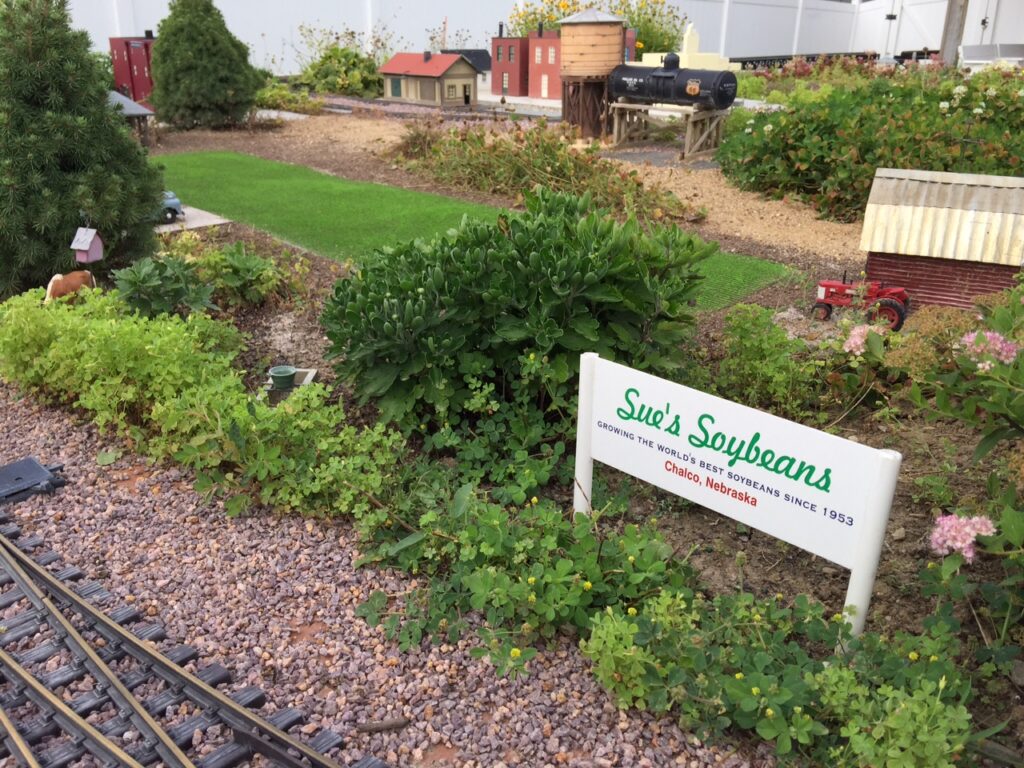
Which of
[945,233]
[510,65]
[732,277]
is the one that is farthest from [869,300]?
[510,65]

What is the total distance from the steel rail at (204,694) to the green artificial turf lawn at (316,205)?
4.66m

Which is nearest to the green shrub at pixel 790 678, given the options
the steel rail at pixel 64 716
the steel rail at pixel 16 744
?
the steel rail at pixel 64 716

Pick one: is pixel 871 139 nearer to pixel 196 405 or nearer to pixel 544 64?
pixel 196 405

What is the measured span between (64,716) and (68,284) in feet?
13.6

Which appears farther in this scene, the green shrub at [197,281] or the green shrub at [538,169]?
the green shrub at [538,169]

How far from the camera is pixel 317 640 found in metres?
3.41

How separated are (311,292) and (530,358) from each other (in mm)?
3433

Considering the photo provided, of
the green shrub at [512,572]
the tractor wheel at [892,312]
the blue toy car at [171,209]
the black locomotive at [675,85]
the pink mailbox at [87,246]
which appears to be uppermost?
the black locomotive at [675,85]

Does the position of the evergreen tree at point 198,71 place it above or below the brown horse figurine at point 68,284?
above

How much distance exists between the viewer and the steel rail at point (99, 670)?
2.84m

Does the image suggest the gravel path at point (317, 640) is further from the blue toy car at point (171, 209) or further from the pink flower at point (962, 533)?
the blue toy car at point (171, 209)

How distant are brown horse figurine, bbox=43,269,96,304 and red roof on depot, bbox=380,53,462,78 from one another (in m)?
13.8

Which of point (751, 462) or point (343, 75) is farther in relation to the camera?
point (343, 75)

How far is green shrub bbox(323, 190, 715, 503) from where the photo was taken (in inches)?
173
